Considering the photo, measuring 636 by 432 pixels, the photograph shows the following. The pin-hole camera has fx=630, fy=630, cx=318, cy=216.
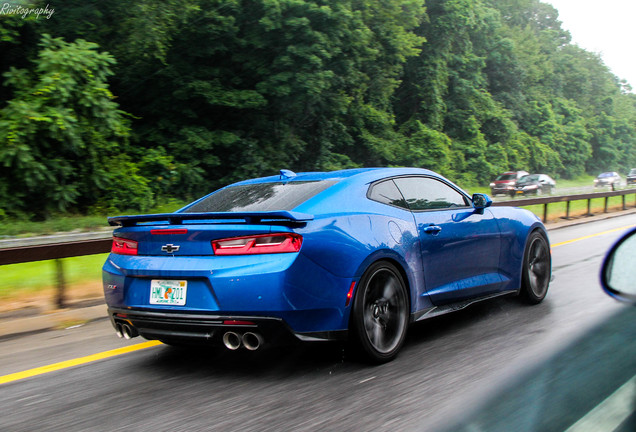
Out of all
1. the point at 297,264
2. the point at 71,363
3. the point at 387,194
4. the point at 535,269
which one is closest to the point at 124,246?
the point at 71,363

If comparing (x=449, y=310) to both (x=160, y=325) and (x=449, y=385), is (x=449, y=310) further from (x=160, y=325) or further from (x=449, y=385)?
(x=160, y=325)

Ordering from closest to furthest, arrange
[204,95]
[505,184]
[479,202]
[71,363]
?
[71,363]
[479,202]
[204,95]
[505,184]

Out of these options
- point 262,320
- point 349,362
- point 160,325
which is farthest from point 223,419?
point 349,362

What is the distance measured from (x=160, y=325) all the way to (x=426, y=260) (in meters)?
2.14

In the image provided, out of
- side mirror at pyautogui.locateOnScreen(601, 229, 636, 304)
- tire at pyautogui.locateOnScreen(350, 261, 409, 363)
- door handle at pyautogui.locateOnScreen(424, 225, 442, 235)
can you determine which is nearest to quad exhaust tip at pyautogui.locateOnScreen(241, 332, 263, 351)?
tire at pyautogui.locateOnScreen(350, 261, 409, 363)

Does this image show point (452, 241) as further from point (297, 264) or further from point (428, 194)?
point (297, 264)

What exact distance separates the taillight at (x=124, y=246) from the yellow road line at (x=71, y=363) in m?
0.93

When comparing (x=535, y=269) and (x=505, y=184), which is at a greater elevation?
(x=535, y=269)

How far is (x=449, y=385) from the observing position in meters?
4.05

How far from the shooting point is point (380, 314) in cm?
465

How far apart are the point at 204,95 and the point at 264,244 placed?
989 inches

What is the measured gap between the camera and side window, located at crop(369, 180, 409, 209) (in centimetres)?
499

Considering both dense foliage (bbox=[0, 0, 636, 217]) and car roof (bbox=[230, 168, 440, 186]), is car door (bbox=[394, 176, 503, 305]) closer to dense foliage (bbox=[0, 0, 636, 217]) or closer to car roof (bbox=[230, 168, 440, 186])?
car roof (bbox=[230, 168, 440, 186])

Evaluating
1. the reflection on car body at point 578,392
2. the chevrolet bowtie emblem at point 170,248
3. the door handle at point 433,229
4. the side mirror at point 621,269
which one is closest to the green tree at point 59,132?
the chevrolet bowtie emblem at point 170,248
